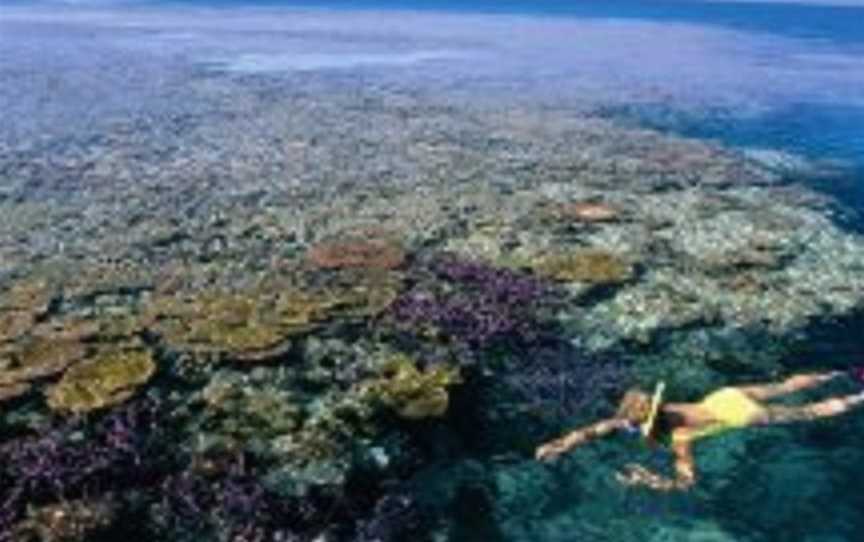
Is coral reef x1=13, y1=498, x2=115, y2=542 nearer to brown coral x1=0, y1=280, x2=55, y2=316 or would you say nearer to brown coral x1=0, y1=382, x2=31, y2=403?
brown coral x1=0, y1=382, x2=31, y2=403

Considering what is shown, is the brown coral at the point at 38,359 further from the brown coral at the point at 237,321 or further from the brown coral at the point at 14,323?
the brown coral at the point at 237,321

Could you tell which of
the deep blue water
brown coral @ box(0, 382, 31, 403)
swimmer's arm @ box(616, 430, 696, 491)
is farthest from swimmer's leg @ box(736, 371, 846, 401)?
the deep blue water

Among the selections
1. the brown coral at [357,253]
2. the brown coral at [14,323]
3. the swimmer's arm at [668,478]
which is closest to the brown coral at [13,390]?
the brown coral at [14,323]

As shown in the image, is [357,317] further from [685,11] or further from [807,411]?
[685,11]

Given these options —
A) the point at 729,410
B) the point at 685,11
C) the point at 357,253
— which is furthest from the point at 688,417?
the point at 685,11

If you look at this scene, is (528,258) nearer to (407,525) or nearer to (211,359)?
(211,359)

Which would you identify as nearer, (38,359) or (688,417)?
(688,417)
